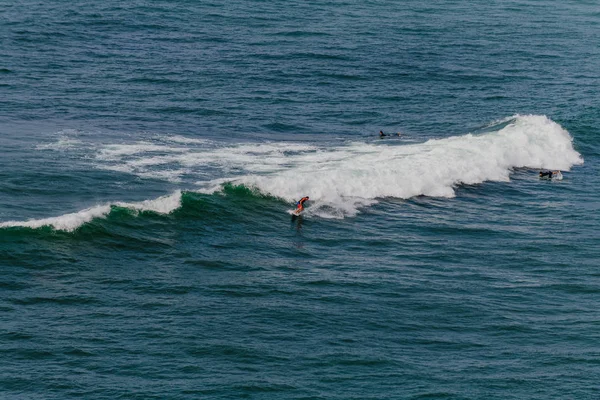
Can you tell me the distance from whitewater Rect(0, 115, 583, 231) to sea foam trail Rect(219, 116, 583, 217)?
6 cm

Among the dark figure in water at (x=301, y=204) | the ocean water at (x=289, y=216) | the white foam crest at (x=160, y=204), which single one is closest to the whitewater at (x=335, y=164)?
the white foam crest at (x=160, y=204)

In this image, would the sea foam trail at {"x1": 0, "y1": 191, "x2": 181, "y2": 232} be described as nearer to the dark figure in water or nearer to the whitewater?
the whitewater

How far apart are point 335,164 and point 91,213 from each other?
1805 cm

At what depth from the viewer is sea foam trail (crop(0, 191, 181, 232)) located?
42.5m

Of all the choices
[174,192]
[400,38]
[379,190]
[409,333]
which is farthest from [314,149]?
[400,38]

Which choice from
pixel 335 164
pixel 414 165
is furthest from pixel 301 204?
pixel 414 165

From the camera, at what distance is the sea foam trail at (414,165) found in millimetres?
51969

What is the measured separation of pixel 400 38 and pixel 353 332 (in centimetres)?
6482

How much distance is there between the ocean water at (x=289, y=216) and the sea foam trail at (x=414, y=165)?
192mm

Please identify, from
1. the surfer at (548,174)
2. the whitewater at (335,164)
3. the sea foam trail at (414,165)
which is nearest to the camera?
the whitewater at (335,164)

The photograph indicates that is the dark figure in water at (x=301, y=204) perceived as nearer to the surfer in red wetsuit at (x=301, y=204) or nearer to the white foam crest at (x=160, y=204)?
the surfer in red wetsuit at (x=301, y=204)

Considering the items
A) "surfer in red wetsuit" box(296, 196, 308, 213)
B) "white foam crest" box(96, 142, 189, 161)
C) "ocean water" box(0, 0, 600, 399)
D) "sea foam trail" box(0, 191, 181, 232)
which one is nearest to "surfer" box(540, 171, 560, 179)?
"ocean water" box(0, 0, 600, 399)

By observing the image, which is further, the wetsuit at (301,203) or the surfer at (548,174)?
the surfer at (548,174)

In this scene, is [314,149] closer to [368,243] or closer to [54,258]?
[368,243]
